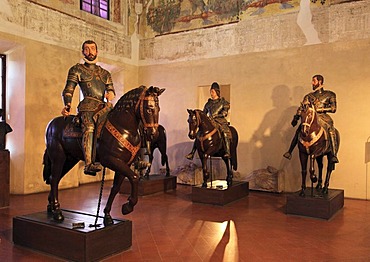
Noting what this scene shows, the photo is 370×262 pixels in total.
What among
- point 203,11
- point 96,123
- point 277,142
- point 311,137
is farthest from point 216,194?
point 203,11

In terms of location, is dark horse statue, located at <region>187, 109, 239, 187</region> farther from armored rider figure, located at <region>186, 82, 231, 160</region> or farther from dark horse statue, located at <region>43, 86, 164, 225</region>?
dark horse statue, located at <region>43, 86, 164, 225</region>

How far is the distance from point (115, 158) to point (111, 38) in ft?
27.0

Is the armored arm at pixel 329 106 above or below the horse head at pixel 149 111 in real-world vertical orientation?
above

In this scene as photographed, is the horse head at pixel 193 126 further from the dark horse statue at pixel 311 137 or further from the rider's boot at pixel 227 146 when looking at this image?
the dark horse statue at pixel 311 137

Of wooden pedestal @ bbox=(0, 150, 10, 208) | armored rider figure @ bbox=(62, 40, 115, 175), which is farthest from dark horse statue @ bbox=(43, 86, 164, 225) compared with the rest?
wooden pedestal @ bbox=(0, 150, 10, 208)

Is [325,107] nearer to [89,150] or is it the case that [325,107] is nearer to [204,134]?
[204,134]

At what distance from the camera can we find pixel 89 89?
189 inches

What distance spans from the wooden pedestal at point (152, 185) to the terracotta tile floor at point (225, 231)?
9.8 inches

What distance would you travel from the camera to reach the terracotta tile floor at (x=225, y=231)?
454cm

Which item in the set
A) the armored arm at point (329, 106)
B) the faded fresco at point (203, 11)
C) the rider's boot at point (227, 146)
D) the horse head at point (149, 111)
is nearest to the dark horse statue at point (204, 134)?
the rider's boot at point (227, 146)

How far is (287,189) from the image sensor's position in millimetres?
9812

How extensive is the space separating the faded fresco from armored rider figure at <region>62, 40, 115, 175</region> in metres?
6.84

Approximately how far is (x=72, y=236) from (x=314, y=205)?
14.7ft

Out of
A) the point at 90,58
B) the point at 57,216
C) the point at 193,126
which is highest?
the point at 90,58
